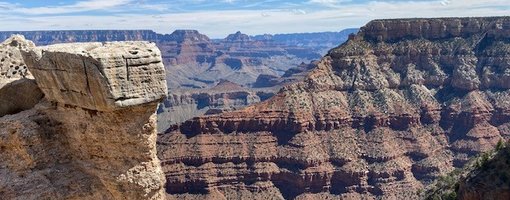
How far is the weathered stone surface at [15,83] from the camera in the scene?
2028 centimetres

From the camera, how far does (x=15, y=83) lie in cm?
2028

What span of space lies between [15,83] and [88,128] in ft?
14.6

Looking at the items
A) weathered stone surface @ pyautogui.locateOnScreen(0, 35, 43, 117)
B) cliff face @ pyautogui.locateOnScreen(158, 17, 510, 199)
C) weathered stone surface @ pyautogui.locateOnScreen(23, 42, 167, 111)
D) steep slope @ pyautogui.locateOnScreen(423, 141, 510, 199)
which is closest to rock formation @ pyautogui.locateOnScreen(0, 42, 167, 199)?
weathered stone surface @ pyautogui.locateOnScreen(23, 42, 167, 111)

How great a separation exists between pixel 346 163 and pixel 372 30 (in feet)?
116

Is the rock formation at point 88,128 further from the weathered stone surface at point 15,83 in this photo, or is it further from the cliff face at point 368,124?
the cliff face at point 368,124

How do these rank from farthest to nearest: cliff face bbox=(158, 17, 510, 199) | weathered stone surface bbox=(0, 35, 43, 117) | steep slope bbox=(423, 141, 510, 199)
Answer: cliff face bbox=(158, 17, 510, 199) < steep slope bbox=(423, 141, 510, 199) < weathered stone surface bbox=(0, 35, 43, 117)

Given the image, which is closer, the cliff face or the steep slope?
the steep slope

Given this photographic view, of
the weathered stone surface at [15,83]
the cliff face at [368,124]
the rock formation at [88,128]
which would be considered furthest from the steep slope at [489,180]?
the cliff face at [368,124]

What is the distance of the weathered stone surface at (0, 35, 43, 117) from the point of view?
20.3 metres

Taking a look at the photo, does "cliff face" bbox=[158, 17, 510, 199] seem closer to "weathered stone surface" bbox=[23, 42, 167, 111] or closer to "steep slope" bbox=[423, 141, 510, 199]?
"steep slope" bbox=[423, 141, 510, 199]

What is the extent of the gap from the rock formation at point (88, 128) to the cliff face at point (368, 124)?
7899 cm

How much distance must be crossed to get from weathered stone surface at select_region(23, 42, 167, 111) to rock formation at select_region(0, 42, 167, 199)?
0.03 metres

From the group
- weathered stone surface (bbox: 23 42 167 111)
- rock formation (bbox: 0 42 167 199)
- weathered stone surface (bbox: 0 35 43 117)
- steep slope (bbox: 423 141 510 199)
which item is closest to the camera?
weathered stone surface (bbox: 23 42 167 111)

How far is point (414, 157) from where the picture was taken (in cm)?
10606
